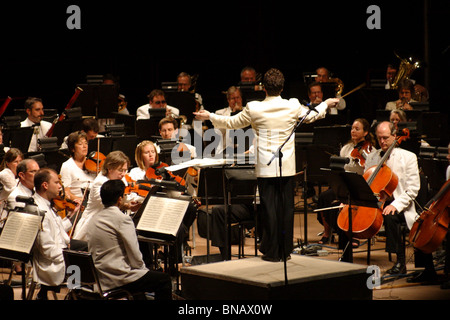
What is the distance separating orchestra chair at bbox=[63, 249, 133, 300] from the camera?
4.23 meters

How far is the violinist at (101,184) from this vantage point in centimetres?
554

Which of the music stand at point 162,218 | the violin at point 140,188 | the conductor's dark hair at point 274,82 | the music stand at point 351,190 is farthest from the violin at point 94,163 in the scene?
A: the conductor's dark hair at point 274,82

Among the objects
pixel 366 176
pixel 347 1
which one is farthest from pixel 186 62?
pixel 366 176

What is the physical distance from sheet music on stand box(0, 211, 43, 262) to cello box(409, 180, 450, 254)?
9.92 ft

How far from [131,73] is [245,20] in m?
2.10

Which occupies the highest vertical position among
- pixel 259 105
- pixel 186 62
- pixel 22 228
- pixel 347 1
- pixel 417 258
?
pixel 347 1

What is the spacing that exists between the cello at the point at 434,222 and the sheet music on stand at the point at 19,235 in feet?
9.92

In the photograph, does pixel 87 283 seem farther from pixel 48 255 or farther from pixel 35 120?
pixel 35 120

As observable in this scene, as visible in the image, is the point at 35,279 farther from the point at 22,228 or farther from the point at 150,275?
the point at 150,275

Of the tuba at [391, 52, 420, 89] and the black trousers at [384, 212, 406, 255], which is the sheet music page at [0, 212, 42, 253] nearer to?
the black trousers at [384, 212, 406, 255]

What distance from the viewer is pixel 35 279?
4.68 m

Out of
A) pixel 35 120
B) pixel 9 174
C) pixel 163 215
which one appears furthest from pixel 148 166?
pixel 35 120

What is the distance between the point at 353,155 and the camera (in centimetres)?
684

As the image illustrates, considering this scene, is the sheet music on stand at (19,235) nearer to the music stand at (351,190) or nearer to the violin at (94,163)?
the violin at (94,163)
